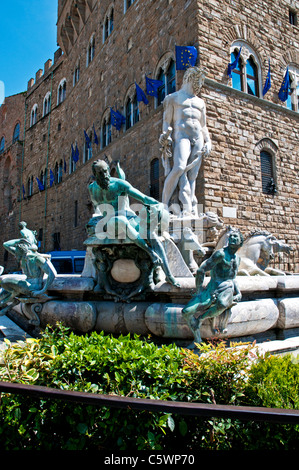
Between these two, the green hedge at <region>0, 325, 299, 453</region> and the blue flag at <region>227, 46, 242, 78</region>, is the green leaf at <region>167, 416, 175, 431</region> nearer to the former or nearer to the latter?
the green hedge at <region>0, 325, 299, 453</region>

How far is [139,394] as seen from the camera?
183 cm

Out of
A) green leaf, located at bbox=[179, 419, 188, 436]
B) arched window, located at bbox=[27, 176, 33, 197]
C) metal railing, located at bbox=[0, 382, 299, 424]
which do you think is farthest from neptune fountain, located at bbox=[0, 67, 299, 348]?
arched window, located at bbox=[27, 176, 33, 197]

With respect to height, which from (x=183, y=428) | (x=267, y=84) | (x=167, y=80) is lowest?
(x=183, y=428)

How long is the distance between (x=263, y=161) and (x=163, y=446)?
11.0 m

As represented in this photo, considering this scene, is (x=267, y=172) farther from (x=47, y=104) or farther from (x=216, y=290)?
(x=47, y=104)

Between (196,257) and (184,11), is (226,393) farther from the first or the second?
(184,11)

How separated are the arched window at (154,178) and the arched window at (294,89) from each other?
571cm

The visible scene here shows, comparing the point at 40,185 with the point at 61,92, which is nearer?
the point at 61,92

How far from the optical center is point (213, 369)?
2.03 metres

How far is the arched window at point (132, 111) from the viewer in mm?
14016

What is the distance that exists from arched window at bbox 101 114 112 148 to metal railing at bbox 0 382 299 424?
16.1 m

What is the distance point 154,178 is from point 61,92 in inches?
733

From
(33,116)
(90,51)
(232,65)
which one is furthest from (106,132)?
(33,116)
